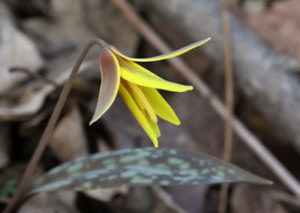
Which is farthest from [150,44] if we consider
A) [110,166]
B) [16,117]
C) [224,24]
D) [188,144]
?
[110,166]

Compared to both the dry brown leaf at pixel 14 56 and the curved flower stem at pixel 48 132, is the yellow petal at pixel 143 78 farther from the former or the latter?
the dry brown leaf at pixel 14 56

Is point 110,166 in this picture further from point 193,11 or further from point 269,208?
point 193,11

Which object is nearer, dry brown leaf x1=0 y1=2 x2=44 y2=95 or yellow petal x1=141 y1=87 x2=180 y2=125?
yellow petal x1=141 y1=87 x2=180 y2=125

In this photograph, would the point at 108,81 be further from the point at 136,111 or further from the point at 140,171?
the point at 140,171

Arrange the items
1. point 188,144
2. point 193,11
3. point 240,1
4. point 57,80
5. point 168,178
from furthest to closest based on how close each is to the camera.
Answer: point 240,1
point 193,11
point 188,144
point 57,80
point 168,178

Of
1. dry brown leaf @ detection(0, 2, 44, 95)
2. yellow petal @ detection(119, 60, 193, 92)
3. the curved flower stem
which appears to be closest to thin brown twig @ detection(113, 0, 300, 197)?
dry brown leaf @ detection(0, 2, 44, 95)

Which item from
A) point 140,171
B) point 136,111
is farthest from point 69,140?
point 136,111

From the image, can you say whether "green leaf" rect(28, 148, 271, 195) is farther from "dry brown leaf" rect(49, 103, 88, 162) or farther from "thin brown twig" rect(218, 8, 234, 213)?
"thin brown twig" rect(218, 8, 234, 213)
